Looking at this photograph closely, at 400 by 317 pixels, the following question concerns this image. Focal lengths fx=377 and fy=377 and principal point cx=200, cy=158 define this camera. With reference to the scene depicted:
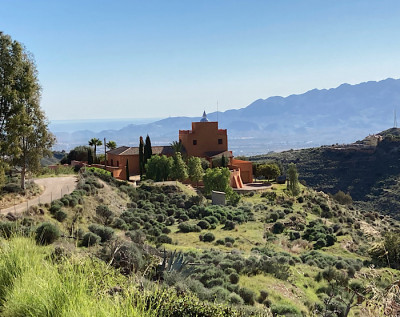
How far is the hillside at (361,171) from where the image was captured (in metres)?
61.1

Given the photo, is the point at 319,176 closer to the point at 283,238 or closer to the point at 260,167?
the point at 260,167

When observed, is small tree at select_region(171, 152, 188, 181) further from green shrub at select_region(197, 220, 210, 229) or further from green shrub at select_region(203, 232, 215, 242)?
green shrub at select_region(203, 232, 215, 242)

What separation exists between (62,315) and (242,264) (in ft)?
39.4

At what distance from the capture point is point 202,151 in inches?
2126

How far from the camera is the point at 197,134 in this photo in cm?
5388

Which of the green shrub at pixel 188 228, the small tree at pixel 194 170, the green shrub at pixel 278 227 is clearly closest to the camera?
the green shrub at pixel 188 228

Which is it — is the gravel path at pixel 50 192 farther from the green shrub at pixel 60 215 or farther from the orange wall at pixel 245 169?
the orange wall at pixel 245 169

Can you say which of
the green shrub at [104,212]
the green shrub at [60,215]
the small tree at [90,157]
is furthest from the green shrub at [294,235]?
the small tree at [90,157]

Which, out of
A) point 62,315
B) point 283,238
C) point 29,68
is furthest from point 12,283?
point 283,238

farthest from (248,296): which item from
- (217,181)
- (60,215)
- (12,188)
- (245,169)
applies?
(245,169)

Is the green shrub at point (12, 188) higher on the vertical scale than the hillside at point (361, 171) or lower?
higher

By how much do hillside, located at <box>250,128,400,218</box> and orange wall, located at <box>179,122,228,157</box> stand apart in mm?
25033

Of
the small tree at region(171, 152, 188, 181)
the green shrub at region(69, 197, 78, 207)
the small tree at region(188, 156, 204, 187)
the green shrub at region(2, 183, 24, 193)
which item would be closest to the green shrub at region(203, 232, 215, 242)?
the green shrub at region(69, 197, 78, 207)

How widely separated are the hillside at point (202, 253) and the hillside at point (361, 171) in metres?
13.4
